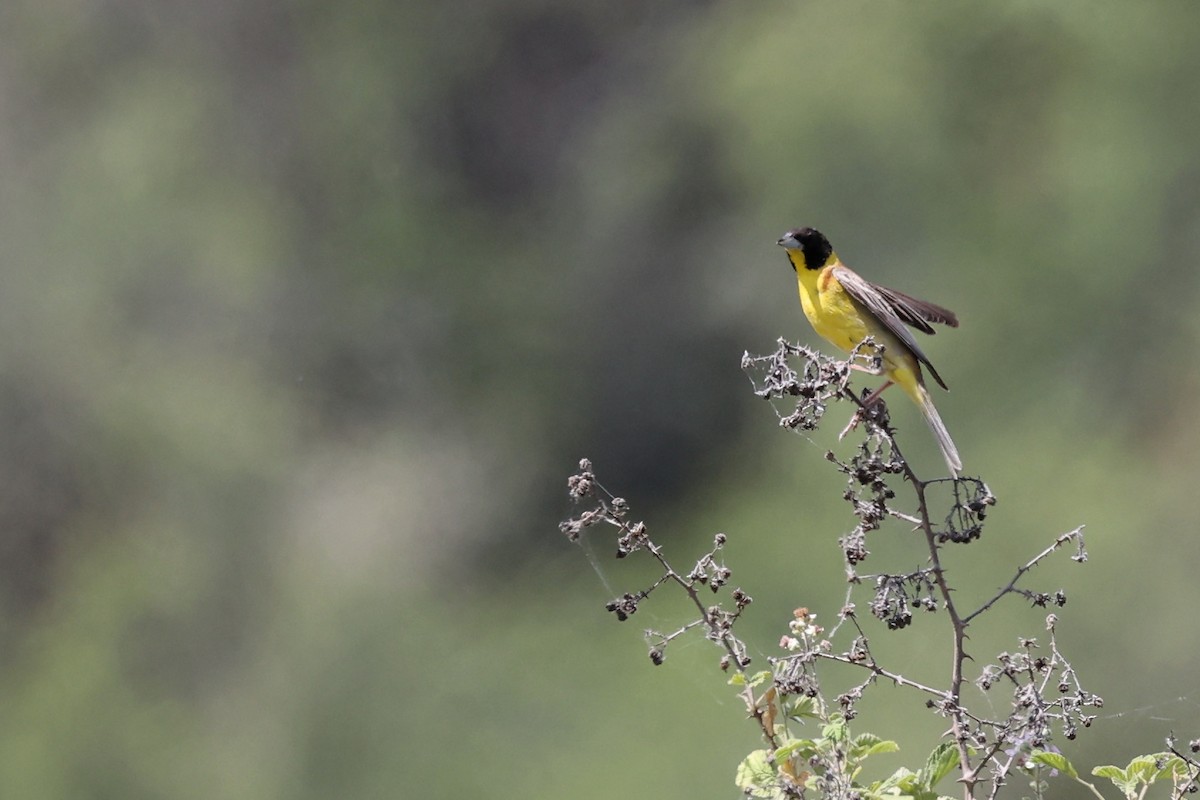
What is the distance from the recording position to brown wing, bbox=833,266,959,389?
170 centimetres

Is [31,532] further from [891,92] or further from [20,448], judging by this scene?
[891,92]

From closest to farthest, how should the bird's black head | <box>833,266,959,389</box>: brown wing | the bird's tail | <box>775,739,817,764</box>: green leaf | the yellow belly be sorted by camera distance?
<box>775,739,817,764</box>: green leaf
the bird's tail
<box>833,266,959,389</box>: brown wing
the yellow belly
the bird's black head

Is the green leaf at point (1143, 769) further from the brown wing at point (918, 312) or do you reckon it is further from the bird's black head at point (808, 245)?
the bird's black head at point (808, 245)

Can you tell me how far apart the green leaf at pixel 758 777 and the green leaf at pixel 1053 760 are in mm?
180

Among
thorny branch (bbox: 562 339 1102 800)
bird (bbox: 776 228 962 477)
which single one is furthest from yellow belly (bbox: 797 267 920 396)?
thorny branch (bbox: 562 339 1102 800)

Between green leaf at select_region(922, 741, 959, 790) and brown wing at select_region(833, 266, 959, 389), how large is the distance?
753 millimetres

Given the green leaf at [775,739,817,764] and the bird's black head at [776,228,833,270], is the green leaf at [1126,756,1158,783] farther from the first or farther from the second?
the bird's black head at [776,228,833,270]

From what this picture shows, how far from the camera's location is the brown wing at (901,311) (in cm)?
170

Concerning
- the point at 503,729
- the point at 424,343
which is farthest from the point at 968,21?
the point at 503,729

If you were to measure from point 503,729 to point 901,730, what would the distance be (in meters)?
1.69

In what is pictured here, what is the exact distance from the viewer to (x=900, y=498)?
11.4 feet

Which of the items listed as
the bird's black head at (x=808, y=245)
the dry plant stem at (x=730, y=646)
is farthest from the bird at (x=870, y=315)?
the dry plant stem at (x=730, y=646)

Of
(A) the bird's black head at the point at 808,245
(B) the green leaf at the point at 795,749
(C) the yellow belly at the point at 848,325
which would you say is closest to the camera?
(B) the green leaf at the point at 795,749

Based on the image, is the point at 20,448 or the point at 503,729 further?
the point at 20,448
